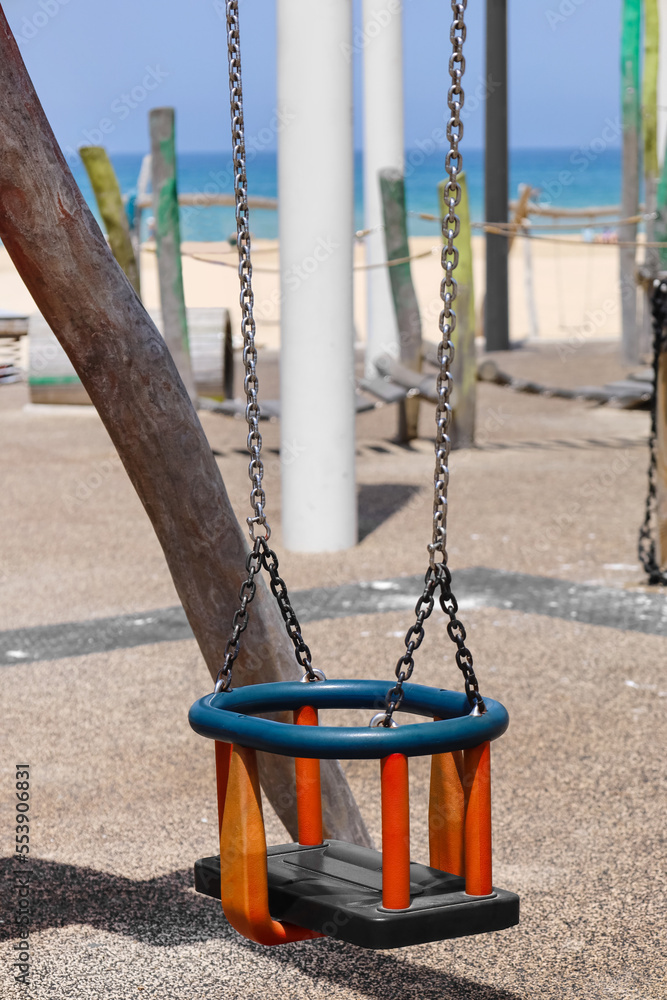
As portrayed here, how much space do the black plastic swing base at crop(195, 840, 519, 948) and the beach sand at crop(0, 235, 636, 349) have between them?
44.7 ft

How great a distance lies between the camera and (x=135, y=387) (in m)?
2.61

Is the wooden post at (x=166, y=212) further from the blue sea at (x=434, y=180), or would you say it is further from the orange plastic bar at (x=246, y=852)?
the blue sea at (x=434, y=180)

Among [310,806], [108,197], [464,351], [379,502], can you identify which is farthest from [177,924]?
[108,197]

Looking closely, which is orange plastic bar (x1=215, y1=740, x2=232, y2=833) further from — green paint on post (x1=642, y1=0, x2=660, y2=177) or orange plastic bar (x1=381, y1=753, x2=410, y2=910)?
green paint on post (x1=642, y1=0, x2=660, y2=177)

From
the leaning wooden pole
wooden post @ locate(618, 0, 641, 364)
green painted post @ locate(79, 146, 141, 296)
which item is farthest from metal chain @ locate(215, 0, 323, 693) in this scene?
wooden post @ locate(618, 0, 641, 364)

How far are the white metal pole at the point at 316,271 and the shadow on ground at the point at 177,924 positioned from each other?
3883 millimetres

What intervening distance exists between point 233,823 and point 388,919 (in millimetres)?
322

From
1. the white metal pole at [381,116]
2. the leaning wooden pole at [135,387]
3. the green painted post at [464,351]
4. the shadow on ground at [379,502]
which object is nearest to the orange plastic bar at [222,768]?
the leaning wooden pole at [135,387]

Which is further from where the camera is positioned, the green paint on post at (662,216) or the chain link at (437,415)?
the green paint on post at (662,216)

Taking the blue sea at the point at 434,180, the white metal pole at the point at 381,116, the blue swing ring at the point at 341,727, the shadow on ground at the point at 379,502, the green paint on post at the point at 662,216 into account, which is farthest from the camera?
the blue sea at the point at 434,180

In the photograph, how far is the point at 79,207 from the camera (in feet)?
8.27

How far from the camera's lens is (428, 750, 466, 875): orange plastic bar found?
2.21m

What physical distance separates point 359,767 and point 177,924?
121 cm

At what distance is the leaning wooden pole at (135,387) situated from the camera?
247cm
